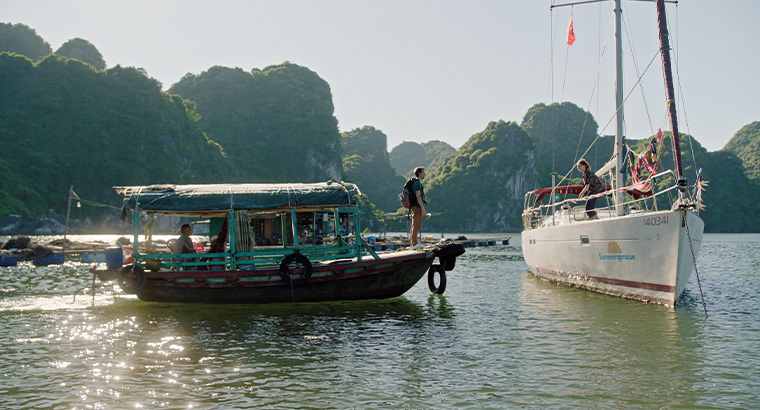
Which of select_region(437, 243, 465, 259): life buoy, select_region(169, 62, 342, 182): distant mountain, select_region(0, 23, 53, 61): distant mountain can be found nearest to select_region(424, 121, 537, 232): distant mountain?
select_region(169, 62, 342, 182): distant mountain

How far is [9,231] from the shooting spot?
72250mm

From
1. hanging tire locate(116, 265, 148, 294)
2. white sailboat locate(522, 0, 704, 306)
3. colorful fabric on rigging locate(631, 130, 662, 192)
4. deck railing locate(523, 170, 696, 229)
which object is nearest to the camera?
white sailboat locate(522, 0, 704, 306)

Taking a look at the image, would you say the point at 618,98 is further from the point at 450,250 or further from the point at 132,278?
the point at 132,278

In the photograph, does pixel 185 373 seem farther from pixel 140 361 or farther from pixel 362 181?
pixel 362 181

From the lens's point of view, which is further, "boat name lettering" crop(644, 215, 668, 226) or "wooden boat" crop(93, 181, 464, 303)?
"wooden boat" crop(93, 181, 464, 303)

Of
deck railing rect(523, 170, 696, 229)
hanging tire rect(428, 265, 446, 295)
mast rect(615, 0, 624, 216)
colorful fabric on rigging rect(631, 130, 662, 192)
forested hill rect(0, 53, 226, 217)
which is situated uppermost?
forested hill rect(0, 53, 226, 217)

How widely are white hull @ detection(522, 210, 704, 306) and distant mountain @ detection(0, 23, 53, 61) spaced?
508 ft

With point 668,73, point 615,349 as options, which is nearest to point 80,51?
point 668,73

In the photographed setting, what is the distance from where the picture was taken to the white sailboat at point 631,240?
12102mm

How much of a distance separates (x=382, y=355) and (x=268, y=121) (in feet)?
472

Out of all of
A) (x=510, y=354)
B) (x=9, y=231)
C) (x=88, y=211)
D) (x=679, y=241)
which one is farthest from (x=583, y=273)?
(x=88, y=211)

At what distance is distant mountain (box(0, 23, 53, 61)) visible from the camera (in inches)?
5138

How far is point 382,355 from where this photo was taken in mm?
8539

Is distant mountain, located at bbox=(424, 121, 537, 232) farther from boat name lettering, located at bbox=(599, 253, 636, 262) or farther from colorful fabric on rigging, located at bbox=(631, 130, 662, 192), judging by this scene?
boat name lettering, located at bbox=(599, 253, 636, 262)
